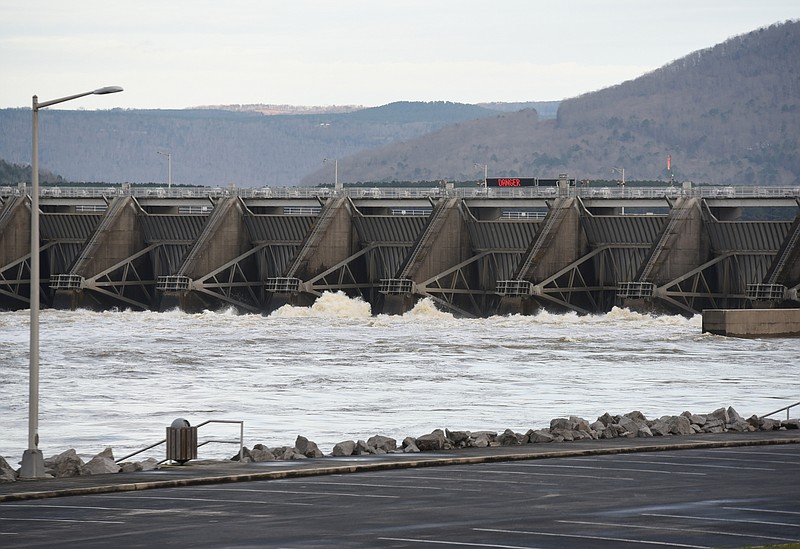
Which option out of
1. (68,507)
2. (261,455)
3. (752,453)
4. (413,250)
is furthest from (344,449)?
(413,250)

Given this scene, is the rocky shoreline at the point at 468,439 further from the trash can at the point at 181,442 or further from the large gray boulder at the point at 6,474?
the trash can at the point at 181,442

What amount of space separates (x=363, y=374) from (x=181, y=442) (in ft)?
85.2


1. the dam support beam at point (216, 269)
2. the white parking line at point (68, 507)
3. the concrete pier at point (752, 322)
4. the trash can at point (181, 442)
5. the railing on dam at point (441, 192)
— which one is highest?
the railing on dam at point (441, 192)

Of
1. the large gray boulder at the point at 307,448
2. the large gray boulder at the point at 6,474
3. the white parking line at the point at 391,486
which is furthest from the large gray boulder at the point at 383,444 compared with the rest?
the large gray boulder at the point at 6,474

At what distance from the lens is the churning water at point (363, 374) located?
1523 inches

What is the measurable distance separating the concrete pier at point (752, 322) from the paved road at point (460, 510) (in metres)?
42.2

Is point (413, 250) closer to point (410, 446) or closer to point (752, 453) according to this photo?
point (410, 446)

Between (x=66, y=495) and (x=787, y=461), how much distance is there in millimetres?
12855

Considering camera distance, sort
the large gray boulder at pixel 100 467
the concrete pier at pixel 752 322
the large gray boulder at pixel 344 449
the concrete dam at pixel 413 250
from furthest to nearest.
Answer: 1. the concrete dam at pixel 413 250
2. the concrete pier at pixel 752 322
3. the large gray boulder at pixel 344 449
4. the large gray boulder at pixel 100 467

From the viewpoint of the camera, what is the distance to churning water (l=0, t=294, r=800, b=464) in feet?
127

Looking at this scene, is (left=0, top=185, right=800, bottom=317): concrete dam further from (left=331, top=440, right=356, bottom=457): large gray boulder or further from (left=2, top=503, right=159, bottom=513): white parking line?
(left=2, top=503, right=159, bottom=513): white parking line

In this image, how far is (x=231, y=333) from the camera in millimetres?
73312

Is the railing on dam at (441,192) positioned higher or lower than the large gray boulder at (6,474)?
higher

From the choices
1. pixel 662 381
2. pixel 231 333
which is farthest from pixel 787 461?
pixel 231 333
